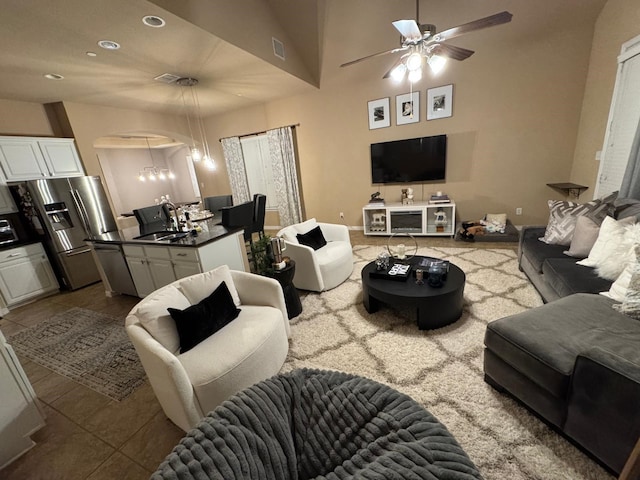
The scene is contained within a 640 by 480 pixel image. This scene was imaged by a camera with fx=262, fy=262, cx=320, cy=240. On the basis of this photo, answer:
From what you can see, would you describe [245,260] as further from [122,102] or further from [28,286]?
[122,102]

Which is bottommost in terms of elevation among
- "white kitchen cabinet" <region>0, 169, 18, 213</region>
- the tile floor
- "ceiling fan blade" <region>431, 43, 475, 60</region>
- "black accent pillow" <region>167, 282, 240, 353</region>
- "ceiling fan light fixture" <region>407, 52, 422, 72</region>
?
the tile floor

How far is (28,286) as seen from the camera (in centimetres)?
366

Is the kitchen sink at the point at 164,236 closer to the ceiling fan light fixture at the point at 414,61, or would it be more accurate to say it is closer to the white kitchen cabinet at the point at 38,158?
the white kitchen cabinet at the point at 38,158

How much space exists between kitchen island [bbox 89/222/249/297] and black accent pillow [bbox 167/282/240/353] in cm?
93

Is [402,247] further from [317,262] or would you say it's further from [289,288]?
[289,288]

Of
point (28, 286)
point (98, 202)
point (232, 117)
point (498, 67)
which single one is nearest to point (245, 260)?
point (98, 202)

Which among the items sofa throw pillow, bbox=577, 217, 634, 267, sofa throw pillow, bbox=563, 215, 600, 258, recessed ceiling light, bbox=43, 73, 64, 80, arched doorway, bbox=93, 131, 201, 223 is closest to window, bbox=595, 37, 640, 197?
sofa throw pillow, bbox=563, 215, 600, 258

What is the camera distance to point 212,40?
110 inches

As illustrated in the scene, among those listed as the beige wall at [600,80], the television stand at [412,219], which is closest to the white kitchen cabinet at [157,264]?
the television stand at [412,219]

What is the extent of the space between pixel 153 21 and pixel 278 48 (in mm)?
1701

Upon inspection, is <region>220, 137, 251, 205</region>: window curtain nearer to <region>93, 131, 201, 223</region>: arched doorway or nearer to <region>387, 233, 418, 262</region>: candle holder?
<region>93, 131, 201, 223</region>: arched doorway

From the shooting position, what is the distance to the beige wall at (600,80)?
2.84 meters

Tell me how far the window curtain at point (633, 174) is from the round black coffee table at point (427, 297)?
76.6 inches

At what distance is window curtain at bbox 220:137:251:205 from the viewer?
240 inches
